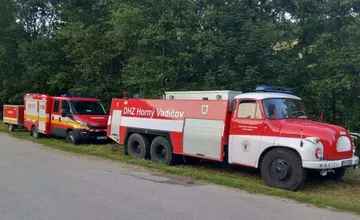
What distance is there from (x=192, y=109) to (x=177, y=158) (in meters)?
1.82

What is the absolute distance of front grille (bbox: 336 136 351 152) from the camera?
9141 mm

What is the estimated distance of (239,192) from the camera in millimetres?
8859

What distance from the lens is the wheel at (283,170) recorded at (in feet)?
29.8

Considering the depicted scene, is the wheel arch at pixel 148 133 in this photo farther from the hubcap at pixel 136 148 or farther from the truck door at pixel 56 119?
the truck door at pixel 56 119

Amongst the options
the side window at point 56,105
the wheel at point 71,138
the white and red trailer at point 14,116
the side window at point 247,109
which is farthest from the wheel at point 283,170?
the white and red trailer at point 14,116

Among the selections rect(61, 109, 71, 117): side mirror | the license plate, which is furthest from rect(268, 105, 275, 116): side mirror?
rect(61, 109, 71, 117): side mirror

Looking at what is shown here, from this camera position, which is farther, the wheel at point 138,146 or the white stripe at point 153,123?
the wheel at point 138,146

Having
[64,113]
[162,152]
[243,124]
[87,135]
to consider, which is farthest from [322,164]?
[64,113]

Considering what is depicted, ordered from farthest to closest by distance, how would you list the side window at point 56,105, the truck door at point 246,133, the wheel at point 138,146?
the side window at point 56,105 → the wheel at point 138,146 → the truck door at point 246,133

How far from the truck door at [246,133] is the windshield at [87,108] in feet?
31.0

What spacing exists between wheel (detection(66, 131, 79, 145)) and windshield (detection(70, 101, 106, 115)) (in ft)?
3.36

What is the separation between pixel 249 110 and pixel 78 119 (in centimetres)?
949

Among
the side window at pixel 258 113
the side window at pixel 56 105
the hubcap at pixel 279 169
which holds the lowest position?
the hubcap at pixel 279 169

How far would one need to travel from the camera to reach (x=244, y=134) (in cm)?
1024
